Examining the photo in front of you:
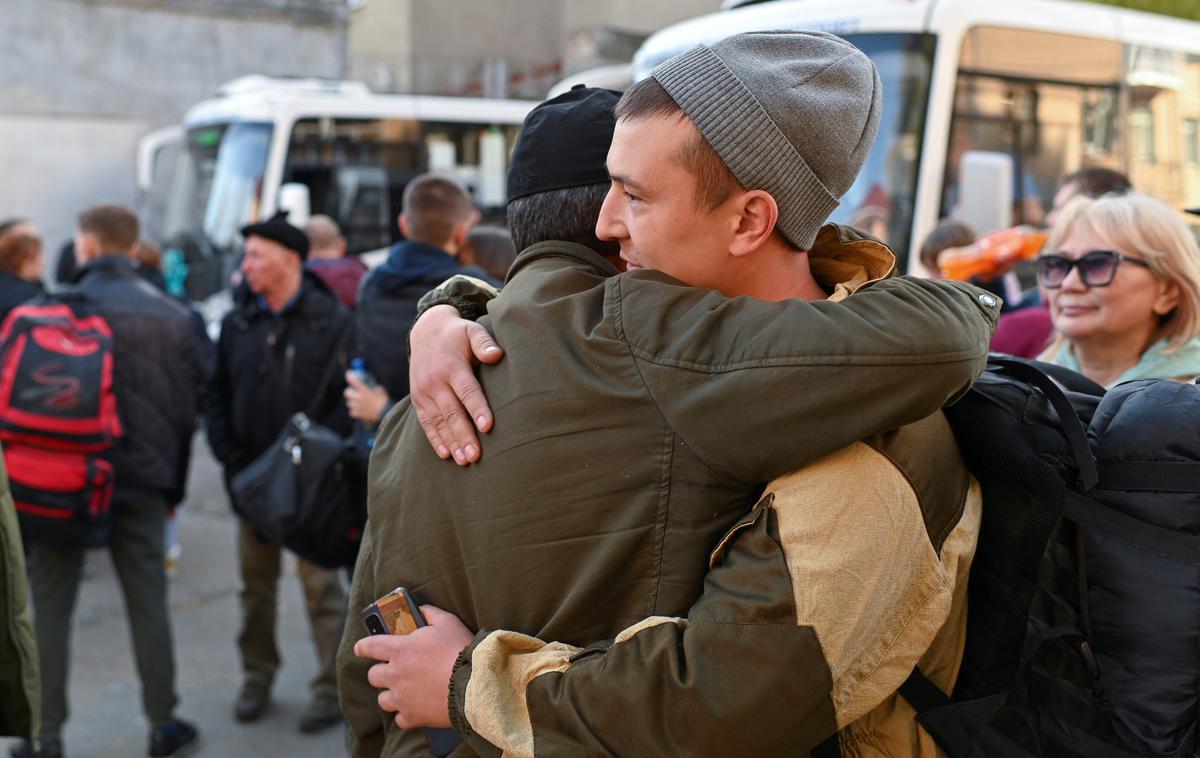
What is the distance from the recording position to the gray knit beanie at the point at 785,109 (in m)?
1.41

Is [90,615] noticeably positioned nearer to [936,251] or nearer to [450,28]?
[936,251]

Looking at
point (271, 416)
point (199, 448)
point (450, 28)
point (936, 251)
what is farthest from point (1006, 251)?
point (450, 28)

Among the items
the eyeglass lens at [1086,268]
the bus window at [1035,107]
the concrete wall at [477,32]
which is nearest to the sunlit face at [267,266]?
the eyeglass lens at [1086,268]

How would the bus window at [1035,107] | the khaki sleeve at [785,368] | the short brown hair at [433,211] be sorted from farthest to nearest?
the bus window at [1035,107] < the short brown hair at [433,211] < the khaki sleeve at [785,368]

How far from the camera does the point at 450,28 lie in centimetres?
2314

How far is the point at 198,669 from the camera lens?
17.9 ft

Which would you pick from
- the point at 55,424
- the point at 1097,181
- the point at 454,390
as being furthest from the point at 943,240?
the point at 454,390

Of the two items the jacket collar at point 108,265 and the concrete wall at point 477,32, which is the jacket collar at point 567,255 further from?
the concrete wall at point 477,32

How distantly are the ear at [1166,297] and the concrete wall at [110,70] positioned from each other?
1664 cm

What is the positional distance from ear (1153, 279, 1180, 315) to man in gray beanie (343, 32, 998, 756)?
1619 mm

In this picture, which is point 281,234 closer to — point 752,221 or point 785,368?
point 752,221

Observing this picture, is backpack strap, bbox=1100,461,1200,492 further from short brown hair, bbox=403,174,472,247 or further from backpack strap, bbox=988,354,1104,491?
short brown hair, bbox=403,174,472,247

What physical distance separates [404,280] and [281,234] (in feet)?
2.55

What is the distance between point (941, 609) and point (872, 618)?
123 mm
